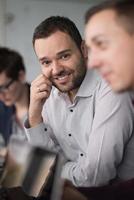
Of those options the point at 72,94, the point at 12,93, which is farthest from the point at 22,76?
the point at 72,94

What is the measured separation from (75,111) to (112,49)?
0.49 m

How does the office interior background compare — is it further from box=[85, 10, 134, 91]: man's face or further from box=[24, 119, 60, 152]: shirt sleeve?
box=[85, 10, 134, 91]: man's face

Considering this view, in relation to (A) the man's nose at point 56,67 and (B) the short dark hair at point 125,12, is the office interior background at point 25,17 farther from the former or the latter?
(B) the short dark hair at point 125,12

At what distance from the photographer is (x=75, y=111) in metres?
1.16

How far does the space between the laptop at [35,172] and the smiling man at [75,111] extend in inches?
7.4

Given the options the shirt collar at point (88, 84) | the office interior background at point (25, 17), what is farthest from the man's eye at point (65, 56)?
the office interior background at point (25, 17)

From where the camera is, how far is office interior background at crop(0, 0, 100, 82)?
167 cm

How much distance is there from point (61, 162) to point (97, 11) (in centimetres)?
35

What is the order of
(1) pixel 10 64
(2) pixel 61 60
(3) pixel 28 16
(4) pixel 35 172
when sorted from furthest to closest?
(3) pixel 28 16, (1) pixel 10 64, (2) pixel 61 60, (4) pixel 35 172

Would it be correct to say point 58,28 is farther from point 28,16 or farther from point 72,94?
point 28,16

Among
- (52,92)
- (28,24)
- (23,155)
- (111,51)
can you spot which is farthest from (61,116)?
(28,24)

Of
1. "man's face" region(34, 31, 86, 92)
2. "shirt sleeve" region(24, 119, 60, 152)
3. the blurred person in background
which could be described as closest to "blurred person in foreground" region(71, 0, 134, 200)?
"man's face" region(34, 31, 86, 92)

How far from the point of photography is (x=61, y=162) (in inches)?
31.8

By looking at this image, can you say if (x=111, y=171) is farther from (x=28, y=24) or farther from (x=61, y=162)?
(x=28, y=24)
